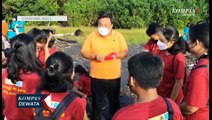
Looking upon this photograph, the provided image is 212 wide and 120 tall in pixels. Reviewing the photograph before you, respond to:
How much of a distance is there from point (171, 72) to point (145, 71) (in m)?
1.55

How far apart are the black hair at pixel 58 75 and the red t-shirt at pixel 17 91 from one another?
0.85 feet

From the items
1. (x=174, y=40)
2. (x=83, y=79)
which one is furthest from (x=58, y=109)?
(x=83, y=79)

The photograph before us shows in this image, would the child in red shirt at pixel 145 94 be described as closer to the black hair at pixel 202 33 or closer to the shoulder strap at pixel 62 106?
the black hair at pixel 202 33

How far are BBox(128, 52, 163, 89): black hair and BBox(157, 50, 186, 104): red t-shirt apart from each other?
1.38m

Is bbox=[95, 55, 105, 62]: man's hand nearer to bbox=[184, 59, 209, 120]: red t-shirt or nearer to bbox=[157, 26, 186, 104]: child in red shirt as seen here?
bbox=[157, 26, 186, 104]: child in red shirt

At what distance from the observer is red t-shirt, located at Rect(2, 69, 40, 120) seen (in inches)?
120

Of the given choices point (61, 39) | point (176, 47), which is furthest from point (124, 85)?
point (61, 39)

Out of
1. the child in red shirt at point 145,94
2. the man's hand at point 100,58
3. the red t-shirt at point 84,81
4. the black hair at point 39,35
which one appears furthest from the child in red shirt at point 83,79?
the child in red shirt at point 145,94

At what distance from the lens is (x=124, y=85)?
24.6 feet

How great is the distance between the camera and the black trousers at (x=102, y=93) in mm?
4766

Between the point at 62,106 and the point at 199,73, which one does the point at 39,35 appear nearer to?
the point at 62,106

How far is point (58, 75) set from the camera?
276 centimetres

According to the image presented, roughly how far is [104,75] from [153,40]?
0.90 meters

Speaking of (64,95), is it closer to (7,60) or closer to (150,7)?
(7,60)
